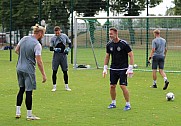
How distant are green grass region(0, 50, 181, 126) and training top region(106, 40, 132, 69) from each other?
105 cm

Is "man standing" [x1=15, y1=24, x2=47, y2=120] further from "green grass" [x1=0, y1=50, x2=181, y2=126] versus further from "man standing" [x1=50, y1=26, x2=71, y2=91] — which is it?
"man standing" [x1=50, y1=26, x2=71, y2=91]

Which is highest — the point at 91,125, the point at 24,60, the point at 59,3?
the point at 59,3

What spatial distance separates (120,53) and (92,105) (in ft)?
5.15

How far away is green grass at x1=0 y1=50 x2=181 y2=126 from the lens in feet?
30.4

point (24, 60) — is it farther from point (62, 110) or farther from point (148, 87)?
point (148, 87)

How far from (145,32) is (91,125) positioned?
15.3 meters

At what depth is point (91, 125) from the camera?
29.1ft

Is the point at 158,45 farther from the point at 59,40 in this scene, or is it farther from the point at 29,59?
the point at 29,59

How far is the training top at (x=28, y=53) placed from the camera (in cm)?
927

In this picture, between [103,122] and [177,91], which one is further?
[177,91]

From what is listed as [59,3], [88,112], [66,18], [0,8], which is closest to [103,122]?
[88,112]

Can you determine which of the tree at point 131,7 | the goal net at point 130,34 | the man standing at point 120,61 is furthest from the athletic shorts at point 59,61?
the tree at point 131,7

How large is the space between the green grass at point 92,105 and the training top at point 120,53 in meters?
1.05

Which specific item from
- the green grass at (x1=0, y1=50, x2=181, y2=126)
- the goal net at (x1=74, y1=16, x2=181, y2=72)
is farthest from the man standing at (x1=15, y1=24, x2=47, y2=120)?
the goal net at (x1=74, y1=16, x2=181, y2=72)
